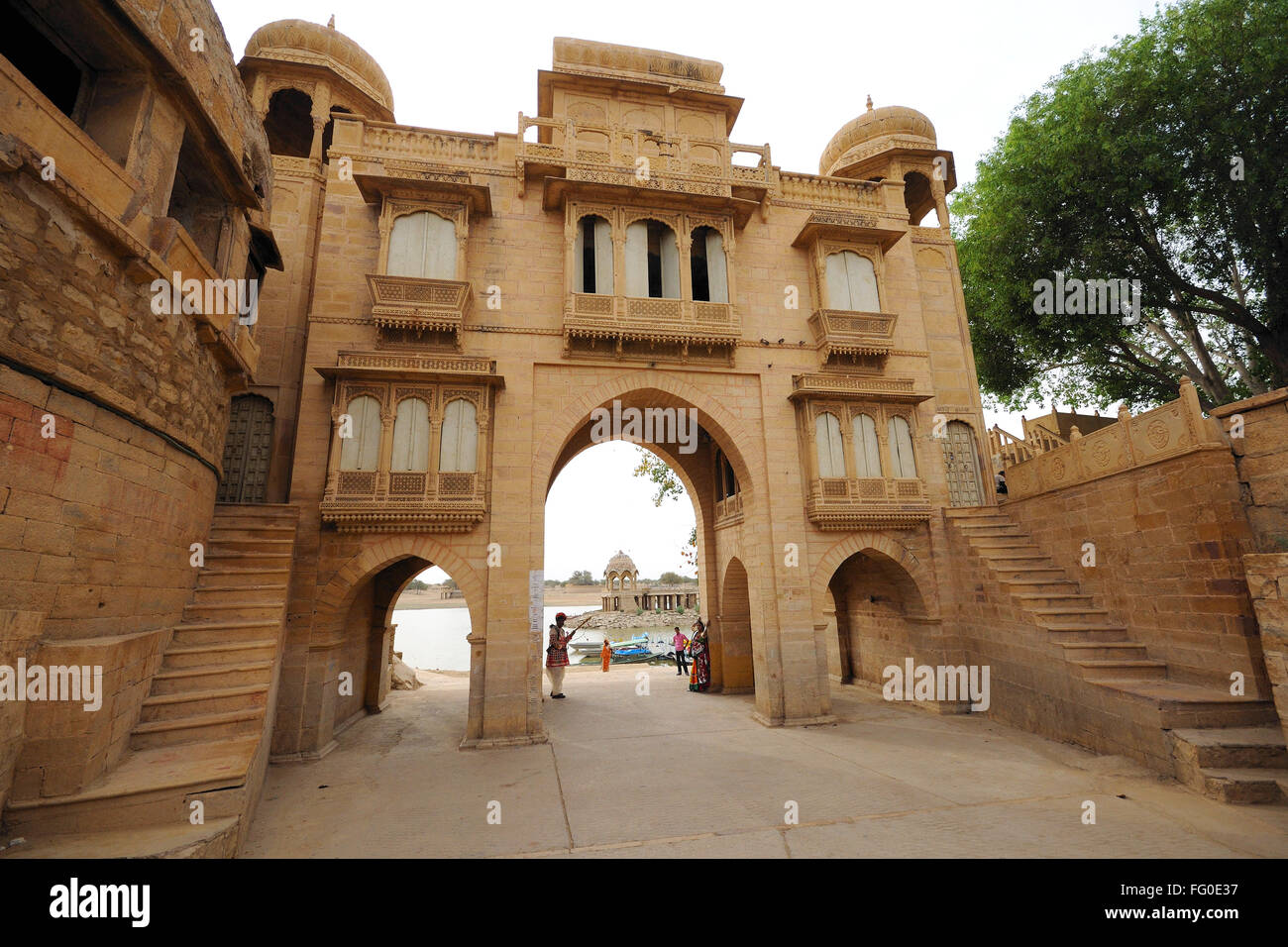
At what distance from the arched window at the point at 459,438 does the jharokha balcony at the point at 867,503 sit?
7343 millimetres

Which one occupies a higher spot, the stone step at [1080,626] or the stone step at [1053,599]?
the stone step at [1053,599]

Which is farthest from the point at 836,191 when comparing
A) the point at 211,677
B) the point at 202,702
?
the point at 202,702

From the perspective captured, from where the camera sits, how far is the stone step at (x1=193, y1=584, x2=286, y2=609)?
24.9 ft

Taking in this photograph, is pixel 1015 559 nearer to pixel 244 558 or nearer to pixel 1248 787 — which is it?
pixel 1248 787

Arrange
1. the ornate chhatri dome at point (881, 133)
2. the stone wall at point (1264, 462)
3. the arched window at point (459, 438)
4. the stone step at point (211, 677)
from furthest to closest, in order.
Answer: the ornate chhatri dome at point (881, 133) → the arched window at point (459, 438) → the stone wall at point (1264, 462) → the stone step at point (211, 677)

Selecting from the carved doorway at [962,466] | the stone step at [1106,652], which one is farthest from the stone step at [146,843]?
the carved doorway at [962,466]

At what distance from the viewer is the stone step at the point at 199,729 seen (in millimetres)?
5770

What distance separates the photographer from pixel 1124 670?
8.52 meters

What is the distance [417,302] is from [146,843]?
917cm

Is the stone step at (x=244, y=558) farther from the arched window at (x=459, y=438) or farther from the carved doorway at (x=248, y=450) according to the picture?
the arched window at (x=459, y=438)

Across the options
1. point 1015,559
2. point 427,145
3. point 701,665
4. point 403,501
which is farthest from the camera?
point 701,665

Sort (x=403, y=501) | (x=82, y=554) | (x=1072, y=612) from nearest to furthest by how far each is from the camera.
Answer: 1. (x=82, y=554)
2. (x=1072, y=612)
3. (x=403, y=501)

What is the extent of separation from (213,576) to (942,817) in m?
10.3
